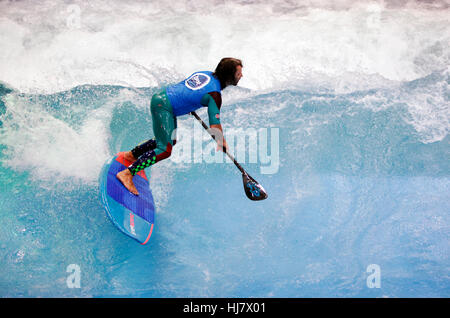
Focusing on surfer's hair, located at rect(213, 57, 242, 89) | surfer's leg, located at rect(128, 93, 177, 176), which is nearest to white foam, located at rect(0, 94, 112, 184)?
surfer's leg, located at rect(128, 93, 177, 176)

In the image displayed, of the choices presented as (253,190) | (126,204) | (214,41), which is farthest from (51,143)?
(214,41)

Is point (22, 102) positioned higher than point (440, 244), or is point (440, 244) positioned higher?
point (22, 102)

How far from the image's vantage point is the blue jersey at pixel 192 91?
2377mm

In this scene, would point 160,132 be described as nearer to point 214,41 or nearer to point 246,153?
point 246,153

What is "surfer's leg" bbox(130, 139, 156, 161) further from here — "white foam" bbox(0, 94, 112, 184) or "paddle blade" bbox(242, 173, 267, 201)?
"paddle blade" bbox(242, 173, 267, 201)

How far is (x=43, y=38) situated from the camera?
4.82m

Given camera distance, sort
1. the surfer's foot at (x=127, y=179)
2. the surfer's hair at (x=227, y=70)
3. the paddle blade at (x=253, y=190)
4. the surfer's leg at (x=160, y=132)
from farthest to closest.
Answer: the paddle blade at (x=253, y=190) < the surfer's foot at (x=127, y=179) < the surfer's leg at (x=160, y=132) < the surfer's hair at (x=227, y=70)

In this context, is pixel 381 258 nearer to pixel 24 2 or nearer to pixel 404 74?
pixel 404 74

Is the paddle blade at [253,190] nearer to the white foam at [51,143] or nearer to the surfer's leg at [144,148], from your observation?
the surfer's leg at [144,148]

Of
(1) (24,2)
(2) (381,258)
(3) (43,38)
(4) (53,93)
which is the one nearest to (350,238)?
(2) (381,258)

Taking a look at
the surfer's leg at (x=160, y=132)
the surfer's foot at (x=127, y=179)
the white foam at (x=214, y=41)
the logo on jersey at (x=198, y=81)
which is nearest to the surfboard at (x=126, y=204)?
the surfer's foot at (x=127, y=179)

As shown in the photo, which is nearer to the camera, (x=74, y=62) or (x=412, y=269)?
(x=412, y=269)

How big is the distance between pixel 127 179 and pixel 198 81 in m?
0.77

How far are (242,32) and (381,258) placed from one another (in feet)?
11.3
